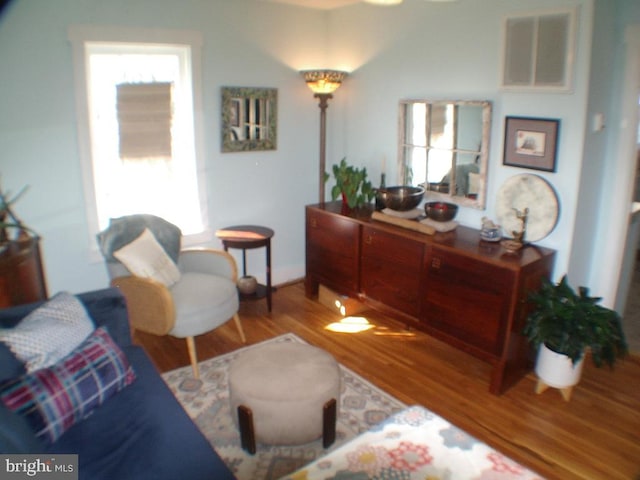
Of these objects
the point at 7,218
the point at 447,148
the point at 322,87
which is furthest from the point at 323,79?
the point at 7,218

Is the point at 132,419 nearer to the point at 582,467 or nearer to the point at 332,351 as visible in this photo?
the point at 332,351

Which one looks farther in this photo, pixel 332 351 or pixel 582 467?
pixel 332 351

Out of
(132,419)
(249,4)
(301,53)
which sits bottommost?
(132,419)

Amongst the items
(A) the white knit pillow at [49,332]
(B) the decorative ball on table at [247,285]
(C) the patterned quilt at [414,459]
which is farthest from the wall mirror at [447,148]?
(A) the white knit pillow at [49,332]

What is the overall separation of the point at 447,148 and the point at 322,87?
44.8 inches

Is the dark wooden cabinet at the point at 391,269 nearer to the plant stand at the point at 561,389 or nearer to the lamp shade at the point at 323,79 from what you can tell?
the plant stand at the point at 561,389

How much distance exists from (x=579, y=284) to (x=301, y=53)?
2.77 meters

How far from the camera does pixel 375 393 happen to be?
2.97 m

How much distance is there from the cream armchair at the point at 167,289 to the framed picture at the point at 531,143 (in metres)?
1.98

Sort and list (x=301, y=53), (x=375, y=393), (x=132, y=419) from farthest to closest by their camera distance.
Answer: (x=301, y=53) → (x=375, y=393) → (x=132, y=419)

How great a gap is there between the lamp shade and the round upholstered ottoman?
2362 millimetres

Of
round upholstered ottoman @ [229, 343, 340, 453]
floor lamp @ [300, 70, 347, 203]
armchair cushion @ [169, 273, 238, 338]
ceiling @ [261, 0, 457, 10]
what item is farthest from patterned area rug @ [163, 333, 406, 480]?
ceiling @ [261, 0, 457, 10]

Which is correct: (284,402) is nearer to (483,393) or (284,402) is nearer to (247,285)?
(483,393)

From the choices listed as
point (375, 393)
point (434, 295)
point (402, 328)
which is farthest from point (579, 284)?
point (375, 393)
